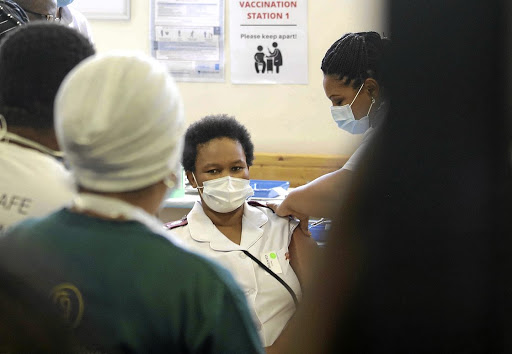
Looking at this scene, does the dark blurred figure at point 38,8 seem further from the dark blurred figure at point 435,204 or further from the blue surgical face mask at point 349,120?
the dark blurred figure at point 435,204

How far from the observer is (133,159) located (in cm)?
90

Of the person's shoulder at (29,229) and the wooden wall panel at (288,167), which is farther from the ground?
the person's shoulder at (29,229)

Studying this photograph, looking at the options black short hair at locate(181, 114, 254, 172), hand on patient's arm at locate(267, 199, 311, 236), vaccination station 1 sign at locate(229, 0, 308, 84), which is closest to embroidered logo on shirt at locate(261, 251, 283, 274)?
hand on patient's arm at locate(267, 199, 311, 236)

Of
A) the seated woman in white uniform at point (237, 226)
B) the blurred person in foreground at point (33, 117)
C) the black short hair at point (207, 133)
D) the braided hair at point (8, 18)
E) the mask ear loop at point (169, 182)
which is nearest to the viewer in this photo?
the mask ear loop at point (169, 182)

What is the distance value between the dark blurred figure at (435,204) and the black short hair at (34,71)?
2.46ft

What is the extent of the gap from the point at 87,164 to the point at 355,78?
1.43 m

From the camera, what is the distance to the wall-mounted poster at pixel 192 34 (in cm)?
428

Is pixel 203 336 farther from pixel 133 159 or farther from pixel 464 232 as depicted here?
pixel 464 232

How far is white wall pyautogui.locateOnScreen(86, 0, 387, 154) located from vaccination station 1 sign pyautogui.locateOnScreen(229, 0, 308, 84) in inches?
1.7

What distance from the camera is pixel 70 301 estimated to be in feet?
2.79

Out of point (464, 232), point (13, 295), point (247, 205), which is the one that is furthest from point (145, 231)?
point (247, 205)

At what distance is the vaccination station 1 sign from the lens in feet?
13.9

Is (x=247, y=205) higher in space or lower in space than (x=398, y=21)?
lower

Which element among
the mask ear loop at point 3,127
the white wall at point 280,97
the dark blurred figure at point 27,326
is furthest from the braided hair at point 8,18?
the white wall at point 280,97
